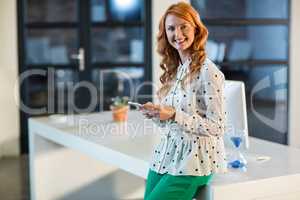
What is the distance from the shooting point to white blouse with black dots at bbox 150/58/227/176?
1.89m

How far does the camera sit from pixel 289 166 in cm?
225

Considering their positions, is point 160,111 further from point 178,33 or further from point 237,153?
point 237,153

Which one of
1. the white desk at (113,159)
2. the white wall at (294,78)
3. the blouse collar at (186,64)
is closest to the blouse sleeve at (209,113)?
the blouse collar at (186,64)

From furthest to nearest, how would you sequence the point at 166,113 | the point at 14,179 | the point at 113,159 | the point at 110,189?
the point at 14,179 → the point at 110,189 → the point at 113,159 → the point at 166,113

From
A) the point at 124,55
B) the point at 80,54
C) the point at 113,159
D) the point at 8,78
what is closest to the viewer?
the point at 113,159

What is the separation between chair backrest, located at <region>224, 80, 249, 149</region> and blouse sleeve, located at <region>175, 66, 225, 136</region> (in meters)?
0.59

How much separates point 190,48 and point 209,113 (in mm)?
273

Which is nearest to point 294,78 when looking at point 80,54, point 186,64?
point 80,54

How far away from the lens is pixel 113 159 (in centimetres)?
266

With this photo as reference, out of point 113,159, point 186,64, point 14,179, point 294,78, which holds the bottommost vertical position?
point 14,179

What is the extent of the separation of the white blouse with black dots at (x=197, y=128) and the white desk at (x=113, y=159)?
0.40 ft

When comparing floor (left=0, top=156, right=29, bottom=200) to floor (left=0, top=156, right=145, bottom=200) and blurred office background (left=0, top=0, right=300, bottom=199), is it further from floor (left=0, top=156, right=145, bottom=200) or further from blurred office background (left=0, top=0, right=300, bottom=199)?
blurred office background (left=0, top=0, right=300, bottom=199)

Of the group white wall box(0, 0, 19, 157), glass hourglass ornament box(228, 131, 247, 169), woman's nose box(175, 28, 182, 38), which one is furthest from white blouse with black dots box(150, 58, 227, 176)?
white wall box(0, 0, 19, 157)

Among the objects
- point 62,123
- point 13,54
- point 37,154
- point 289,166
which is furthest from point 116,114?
point 13,54
